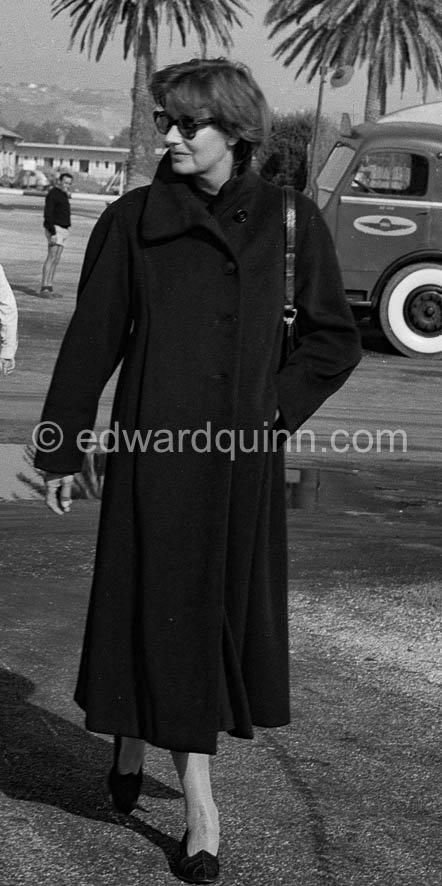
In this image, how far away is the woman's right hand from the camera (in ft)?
10.9

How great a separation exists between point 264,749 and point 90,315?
149 centimetres

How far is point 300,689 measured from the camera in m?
4.60

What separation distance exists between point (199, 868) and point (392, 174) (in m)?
13.6

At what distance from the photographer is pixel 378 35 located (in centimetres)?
3909

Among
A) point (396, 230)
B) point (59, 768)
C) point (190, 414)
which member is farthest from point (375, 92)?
point (190, 414)

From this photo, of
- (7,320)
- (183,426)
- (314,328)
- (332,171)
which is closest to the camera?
(183,426)

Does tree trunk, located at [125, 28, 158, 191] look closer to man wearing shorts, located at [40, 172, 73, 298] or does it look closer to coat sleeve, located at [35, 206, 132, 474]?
man wearing shorts, located at [40, 172, 73, 298]

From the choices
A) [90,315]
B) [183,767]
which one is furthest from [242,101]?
[183,767]

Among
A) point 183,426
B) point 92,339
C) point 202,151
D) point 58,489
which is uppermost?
point 202,151

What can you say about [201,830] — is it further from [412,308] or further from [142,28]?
[142,28]

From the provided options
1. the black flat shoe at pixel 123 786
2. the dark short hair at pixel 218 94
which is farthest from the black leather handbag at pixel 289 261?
the black flat shoe at pixel 123 786

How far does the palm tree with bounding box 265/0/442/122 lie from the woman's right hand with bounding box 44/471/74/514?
35.3 metres

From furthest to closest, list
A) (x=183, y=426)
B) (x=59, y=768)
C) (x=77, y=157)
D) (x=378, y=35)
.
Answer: (x=77, y=157) → (x=378, y=35) → (x=59, y=768) → (x=183, y=426)

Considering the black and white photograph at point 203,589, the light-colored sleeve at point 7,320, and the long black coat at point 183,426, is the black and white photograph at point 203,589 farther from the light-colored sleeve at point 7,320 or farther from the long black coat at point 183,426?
the light-colored sleeve at point 7,320
